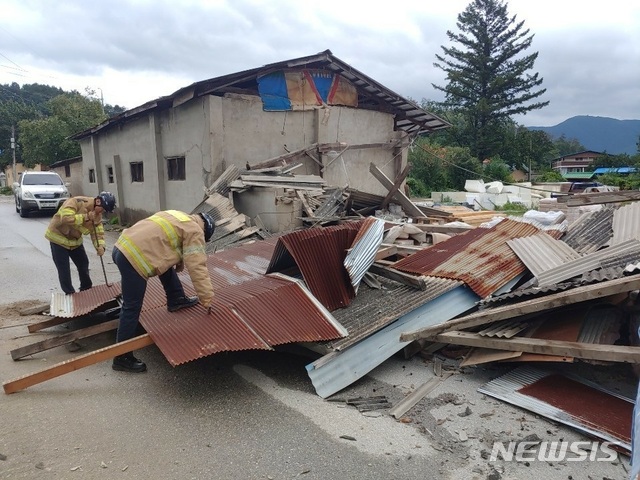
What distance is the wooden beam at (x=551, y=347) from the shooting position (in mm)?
3138

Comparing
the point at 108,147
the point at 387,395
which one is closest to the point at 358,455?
the point at 387,395

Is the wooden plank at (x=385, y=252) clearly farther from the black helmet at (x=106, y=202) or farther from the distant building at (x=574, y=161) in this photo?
the distant building at (x=574, y=161)

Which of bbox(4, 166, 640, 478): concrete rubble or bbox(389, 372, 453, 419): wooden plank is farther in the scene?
bbox(389, 372, 453, 419): wooden plank

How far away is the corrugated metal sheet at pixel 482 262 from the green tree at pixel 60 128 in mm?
30642

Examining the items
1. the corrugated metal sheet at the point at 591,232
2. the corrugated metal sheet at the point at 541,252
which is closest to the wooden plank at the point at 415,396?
the corrugated metal sheet at the point at 541,252

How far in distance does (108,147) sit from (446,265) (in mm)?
15296

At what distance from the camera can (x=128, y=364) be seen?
13.1ft

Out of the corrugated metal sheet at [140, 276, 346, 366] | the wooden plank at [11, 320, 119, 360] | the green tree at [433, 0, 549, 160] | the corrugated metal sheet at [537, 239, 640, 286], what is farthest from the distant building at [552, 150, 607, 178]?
the wooden plank at [11, 320, 119, 360]

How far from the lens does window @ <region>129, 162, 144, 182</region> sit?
46.1 feet

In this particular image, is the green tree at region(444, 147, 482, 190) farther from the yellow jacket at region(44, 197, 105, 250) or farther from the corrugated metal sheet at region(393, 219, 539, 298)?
the yellow jacket at region(44, 197, 105, 250)

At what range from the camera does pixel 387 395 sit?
3684 millimetres

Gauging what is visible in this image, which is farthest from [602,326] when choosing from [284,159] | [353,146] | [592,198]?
[353,146]

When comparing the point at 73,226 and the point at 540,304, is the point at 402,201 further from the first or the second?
the point at 73,226

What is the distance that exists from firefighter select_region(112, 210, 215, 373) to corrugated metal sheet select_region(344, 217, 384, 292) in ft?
4.99
